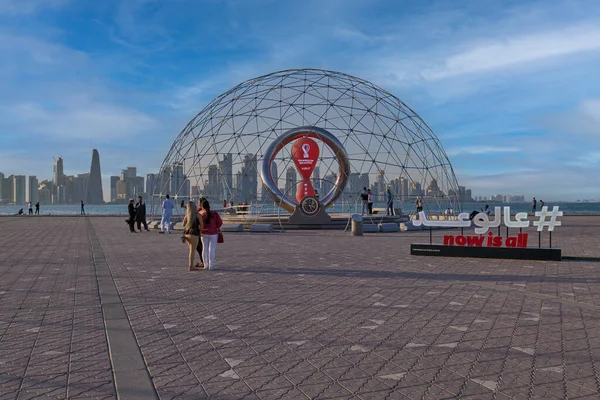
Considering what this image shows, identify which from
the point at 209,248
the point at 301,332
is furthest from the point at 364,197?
the point at 301,332

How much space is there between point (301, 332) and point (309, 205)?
71.1 ft

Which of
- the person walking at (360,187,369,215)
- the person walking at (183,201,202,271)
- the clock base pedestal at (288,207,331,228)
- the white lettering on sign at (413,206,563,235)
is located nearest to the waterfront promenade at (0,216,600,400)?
the person walking at (183,201,202,271)

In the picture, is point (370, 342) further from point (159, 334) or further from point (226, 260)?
point (226, 260)

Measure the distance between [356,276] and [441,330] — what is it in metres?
4.49

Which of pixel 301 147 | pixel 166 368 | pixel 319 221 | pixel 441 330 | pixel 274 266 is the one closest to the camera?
pixel 166 368

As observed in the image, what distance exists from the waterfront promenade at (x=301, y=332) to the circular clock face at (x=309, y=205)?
15.7 meters

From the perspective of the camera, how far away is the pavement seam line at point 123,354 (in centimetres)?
443

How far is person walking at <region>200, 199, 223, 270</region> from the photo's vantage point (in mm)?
12195

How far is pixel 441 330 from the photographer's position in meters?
6.44

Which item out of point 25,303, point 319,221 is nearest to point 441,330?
point 25,303

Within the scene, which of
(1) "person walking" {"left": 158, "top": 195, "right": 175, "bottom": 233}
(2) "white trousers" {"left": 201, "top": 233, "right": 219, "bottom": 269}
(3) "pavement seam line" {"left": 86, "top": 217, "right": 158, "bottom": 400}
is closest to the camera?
(3) "pavement seam line" {"left": 86, "top": 217, "right": 158, "bottom": 400}

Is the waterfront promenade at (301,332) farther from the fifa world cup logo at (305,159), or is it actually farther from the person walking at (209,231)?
the fifa world cup logo at (305,159)

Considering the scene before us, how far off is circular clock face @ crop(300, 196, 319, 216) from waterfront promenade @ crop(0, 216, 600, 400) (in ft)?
51.5

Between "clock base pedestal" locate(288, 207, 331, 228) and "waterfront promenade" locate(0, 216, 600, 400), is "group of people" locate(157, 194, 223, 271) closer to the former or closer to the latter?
"waterfront promenade" locate(0, 216, 600, 400)
